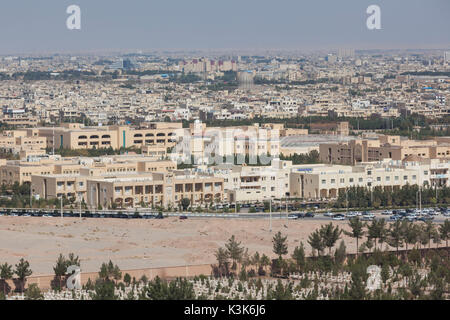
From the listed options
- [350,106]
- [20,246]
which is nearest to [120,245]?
[20,246]

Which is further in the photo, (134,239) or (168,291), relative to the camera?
(134,239)

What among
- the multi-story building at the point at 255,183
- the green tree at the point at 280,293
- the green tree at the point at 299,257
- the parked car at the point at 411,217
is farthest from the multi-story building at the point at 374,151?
the green tree at the point at 280,293

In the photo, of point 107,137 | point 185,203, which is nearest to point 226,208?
point 185,203

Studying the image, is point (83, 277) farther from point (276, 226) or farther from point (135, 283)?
point (276, 226)

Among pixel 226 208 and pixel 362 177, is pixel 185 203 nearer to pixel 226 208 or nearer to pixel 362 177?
pixel 226 208

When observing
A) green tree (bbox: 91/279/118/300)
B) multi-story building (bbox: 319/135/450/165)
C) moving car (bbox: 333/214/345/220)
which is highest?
green tree (bbox: 91/279/118/300)

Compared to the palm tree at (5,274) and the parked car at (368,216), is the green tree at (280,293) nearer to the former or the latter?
the palm tree at (5,274)

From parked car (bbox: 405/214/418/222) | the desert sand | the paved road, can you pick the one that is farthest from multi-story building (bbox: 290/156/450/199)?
the desert sand

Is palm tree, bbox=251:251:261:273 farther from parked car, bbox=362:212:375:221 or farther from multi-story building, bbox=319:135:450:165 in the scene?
multi-story building, bbox=319:135:450:165
